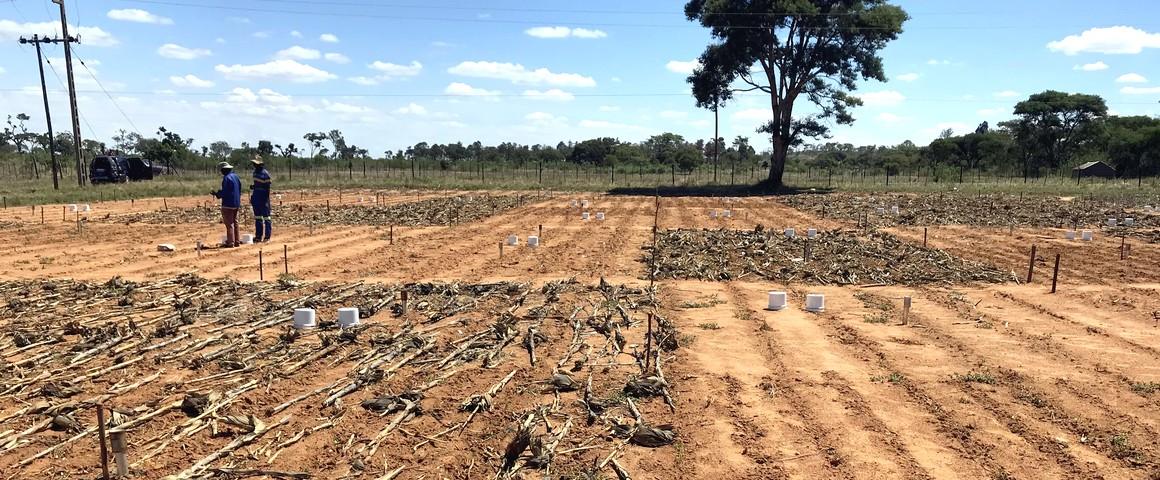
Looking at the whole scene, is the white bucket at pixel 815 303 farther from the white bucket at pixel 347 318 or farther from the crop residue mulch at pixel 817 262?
the white bucket at pixel 347 318

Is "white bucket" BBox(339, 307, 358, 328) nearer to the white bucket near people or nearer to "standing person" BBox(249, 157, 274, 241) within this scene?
the white bucket near people

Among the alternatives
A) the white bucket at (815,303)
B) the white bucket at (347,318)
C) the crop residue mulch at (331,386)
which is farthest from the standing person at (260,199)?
the white bucket at (815,303)

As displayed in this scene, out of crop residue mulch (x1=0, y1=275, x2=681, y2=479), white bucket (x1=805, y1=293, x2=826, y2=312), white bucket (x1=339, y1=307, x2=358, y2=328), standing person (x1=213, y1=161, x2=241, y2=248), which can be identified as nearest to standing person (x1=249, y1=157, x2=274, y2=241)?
standing person (x1=213, y1=161, x2=241, y2=248)

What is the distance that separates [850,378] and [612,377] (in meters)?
1.87

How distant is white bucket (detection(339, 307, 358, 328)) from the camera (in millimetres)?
6320

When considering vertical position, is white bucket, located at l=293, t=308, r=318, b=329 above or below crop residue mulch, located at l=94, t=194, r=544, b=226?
below

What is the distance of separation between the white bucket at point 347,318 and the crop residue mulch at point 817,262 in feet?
14.8

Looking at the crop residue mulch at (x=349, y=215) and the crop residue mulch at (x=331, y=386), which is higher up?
the crop residue mulch at (x=349, y=215)

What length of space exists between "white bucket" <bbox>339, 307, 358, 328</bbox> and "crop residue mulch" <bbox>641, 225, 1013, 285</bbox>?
4.52 m

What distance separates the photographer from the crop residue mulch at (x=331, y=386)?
3688 millimetres

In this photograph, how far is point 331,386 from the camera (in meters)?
4.69

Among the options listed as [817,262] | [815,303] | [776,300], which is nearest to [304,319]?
[776,300]

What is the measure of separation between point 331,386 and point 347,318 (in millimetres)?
1731

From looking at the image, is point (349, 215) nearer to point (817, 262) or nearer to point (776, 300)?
point (817, 262)
